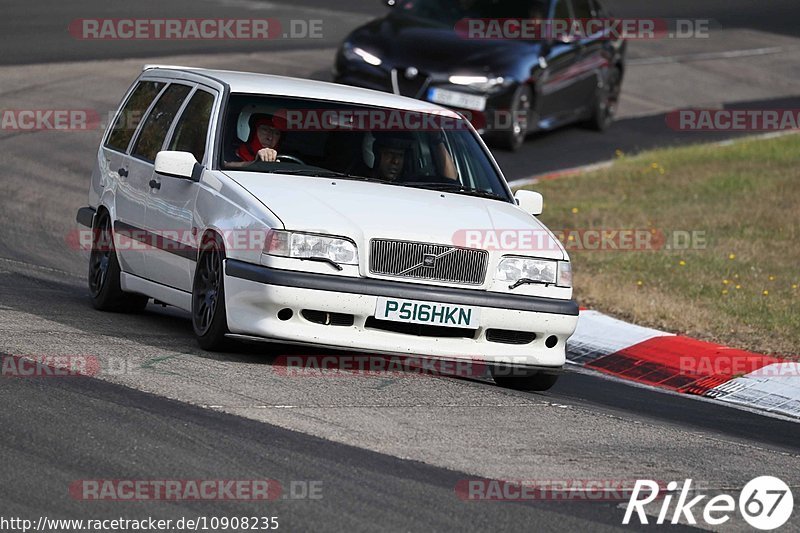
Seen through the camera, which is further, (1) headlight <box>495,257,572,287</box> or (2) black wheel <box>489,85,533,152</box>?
(2) black wheel <box>489,85,533,152</box>

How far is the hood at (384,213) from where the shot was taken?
8078 mm

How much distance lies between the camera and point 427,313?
26.5ft

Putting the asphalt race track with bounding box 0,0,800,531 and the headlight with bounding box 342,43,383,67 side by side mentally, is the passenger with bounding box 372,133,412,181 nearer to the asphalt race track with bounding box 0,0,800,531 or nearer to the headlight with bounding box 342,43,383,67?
the asphalt race track with bounding box 0,0,800,531

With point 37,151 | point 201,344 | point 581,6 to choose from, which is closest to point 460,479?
point 201,344

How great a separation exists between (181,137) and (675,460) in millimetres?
3932

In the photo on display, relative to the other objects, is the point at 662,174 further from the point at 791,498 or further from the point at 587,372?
the point at 791,498

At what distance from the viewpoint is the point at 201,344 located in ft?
27.8

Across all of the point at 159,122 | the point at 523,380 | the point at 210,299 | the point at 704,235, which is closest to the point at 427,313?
the point at 523,380

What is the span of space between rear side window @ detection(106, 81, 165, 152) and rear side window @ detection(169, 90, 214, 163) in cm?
68

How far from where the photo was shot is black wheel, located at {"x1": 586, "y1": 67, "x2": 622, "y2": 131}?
2053 cm

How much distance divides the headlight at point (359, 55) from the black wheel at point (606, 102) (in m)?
3.87

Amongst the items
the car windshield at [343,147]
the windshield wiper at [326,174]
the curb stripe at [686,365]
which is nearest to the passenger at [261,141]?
the car windshield at [343,147]

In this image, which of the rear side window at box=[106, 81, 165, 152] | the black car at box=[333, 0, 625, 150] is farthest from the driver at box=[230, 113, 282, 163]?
the black car at box=[333, 0, 625, 150]

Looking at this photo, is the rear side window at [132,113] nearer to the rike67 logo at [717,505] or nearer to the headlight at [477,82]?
the rike67 logo at [717,505]
